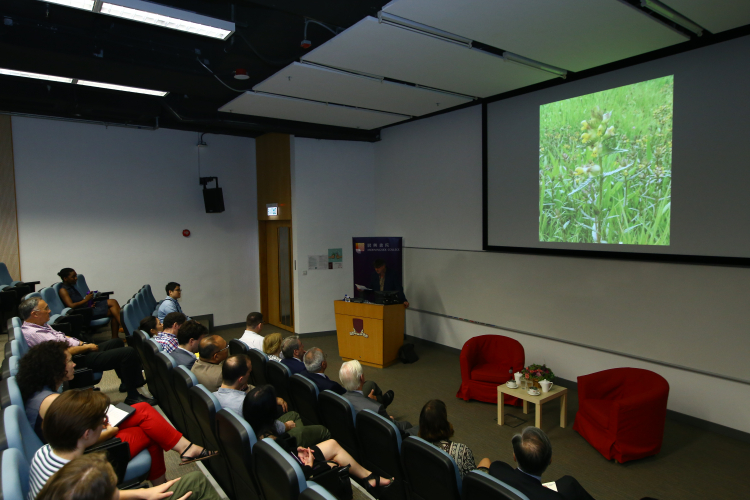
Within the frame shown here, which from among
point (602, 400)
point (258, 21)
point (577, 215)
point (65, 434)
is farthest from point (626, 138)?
point (65, 434)

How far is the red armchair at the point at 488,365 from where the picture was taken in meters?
4.99

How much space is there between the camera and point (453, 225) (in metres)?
6.96

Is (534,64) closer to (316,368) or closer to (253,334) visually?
(316,368)

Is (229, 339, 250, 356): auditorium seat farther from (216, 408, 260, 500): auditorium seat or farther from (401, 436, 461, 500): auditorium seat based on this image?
(401, 436, 461, 500): auditorium seat

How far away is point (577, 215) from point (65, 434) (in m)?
5.20

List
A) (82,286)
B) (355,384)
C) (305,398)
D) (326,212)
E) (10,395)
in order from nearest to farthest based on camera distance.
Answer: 1. (10,395)
2. (305,398)
3. (355,384)
4. (82,286)
5. (326,212)

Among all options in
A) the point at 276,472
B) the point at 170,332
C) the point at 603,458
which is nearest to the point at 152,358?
the point at 170,332

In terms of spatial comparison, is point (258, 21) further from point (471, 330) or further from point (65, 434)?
point (471, 330)

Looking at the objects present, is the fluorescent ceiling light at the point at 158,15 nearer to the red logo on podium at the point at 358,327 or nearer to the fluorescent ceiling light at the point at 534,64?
the fluorescent ceiling light at the point at 534,64

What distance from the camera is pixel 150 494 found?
212cm

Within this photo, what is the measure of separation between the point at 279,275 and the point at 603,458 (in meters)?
6.39

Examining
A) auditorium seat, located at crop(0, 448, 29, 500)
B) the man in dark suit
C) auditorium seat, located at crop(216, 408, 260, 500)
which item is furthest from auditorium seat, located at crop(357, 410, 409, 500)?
the man in dark suit

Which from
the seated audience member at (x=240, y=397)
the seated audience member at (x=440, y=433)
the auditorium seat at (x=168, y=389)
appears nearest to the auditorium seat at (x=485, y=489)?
the seated audience member at (x=440, y=433)

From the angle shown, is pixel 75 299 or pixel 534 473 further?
pixel 75 299
